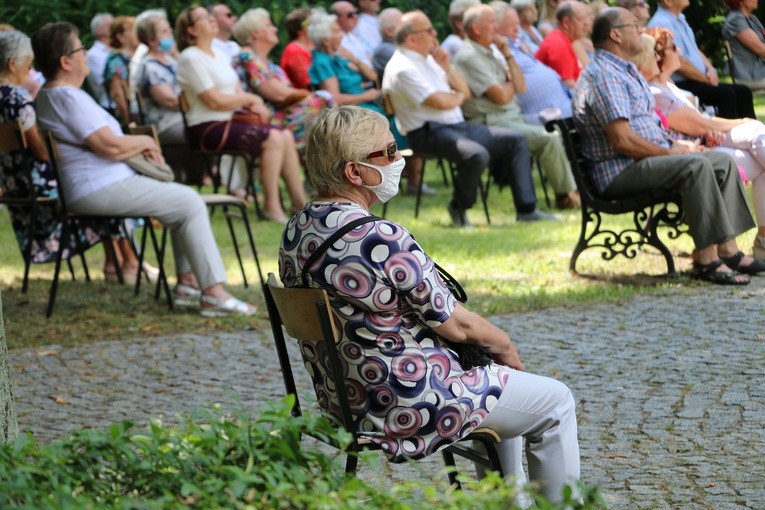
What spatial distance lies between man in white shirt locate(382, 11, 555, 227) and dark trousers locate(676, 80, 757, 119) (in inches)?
65.5

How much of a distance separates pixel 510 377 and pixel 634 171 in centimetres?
498

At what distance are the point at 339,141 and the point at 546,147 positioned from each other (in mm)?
9735

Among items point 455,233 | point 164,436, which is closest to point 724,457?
point 164,436

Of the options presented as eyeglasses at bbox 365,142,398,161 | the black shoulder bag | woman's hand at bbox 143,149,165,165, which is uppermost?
eyeglasses at bbox 365,142,398,161

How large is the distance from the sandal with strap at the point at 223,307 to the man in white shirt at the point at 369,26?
8.06 m

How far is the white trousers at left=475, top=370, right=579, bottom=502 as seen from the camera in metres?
3.96

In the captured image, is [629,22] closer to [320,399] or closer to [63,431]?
[63,431]

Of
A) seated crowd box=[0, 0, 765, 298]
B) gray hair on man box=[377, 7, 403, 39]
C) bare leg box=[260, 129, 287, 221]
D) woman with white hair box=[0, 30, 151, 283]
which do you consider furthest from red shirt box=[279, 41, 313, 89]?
woman with white hair box=[0, 30, 151, 283]

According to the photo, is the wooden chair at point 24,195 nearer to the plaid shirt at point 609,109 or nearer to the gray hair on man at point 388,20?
the plaid shirt at point 609,109

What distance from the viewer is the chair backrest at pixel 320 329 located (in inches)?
146

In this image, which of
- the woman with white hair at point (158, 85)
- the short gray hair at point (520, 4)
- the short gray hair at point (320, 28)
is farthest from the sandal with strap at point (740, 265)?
the short gray hair at point (520, 4)

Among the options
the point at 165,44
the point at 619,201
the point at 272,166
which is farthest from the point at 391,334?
the point at 165,44

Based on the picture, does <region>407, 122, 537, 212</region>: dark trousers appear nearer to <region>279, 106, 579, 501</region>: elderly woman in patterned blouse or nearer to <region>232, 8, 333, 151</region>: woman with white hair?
<region>232, 8, 333, 151</region>: woman with white hair

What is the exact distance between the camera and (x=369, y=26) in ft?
54.2
